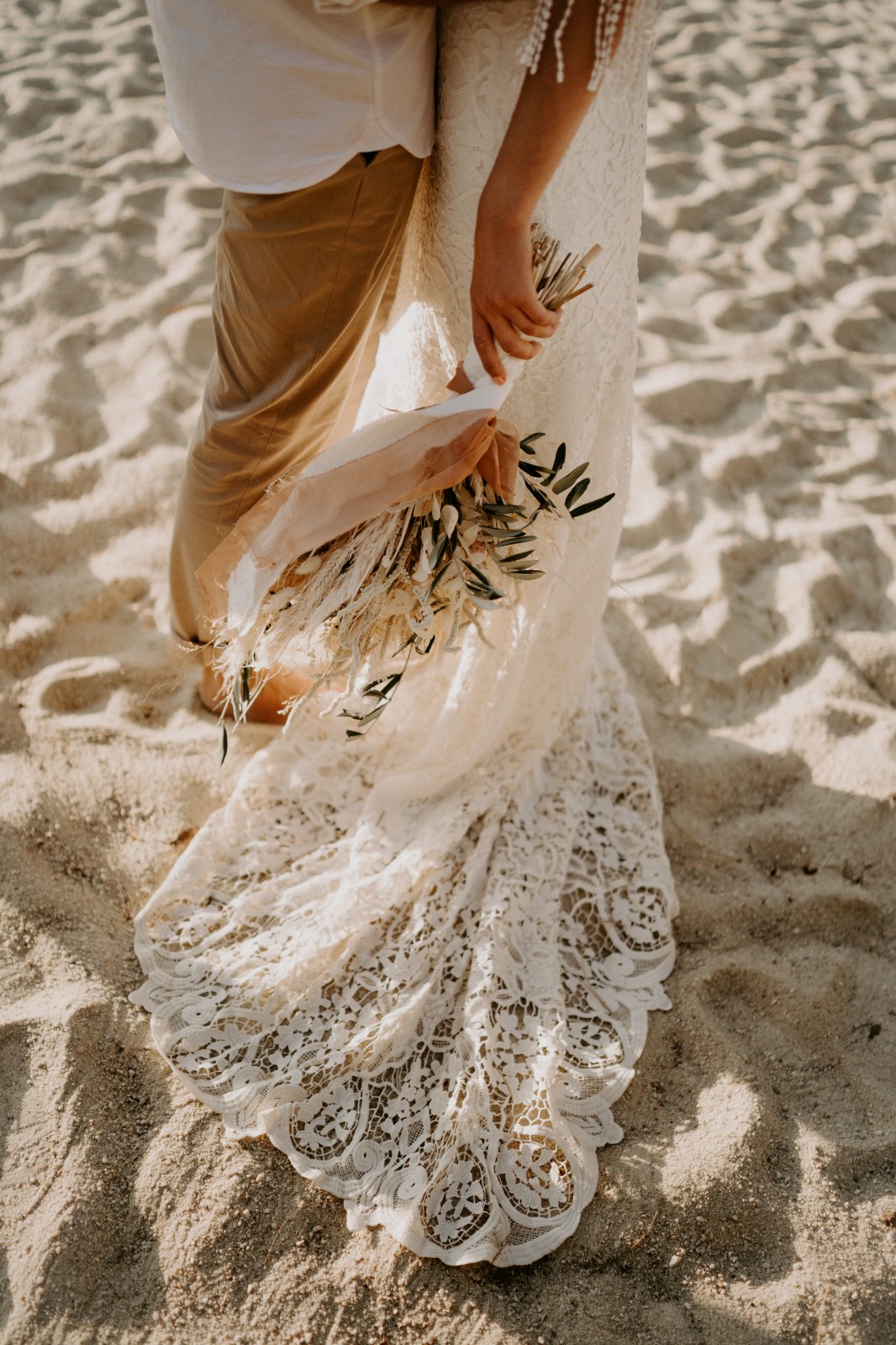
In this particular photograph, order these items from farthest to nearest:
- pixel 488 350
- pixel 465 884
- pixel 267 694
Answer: pixel 267 694
pixel 465 884
pixel 488 350

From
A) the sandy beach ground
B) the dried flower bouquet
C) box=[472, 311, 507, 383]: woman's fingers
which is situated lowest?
the sandy beach ground

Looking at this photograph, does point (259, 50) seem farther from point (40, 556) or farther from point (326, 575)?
point (40, 556)

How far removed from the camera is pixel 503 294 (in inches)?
48.8

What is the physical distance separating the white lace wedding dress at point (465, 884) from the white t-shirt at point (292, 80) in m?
0.10

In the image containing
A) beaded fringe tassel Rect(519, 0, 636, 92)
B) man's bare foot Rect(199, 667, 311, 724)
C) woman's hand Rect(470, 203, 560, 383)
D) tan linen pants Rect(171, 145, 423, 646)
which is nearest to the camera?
beaded fringe tassel Rect(519, 0, 636, 92)

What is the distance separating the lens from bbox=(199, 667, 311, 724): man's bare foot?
2.01 meters

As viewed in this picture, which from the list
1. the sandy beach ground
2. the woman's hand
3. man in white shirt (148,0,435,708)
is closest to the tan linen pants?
man in white shirt (148,0,435,708)

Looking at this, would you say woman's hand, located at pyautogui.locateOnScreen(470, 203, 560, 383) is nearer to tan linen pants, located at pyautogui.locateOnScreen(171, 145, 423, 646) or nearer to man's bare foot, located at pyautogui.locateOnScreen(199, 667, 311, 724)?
tan linen pants, located at pyautogui.locateOnScreen(171, 145, 423, 646)

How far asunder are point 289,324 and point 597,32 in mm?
583

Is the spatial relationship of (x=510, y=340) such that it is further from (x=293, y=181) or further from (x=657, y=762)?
(x=657, y=762)

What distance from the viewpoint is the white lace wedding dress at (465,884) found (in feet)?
4.47

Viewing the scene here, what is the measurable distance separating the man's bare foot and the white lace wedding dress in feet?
0.33

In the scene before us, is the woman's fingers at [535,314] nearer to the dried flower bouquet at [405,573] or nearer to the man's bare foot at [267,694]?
the dried flower bouquet at [405,573]

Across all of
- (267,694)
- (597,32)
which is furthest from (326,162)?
(267,694)
